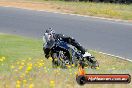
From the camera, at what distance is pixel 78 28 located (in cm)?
2081

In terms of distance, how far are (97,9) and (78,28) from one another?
4.55 metres

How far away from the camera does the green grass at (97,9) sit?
78.2 ft

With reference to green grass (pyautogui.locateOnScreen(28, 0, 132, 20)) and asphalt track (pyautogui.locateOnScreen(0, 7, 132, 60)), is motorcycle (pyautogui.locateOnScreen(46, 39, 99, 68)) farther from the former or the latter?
green grass (pyautogui.locateOnScreen(28, 0, 132, 20))

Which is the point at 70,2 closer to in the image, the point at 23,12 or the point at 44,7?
the point at 44,7

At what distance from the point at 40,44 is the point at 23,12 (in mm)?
7143

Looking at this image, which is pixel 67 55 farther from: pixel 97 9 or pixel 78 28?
pixel 97 9

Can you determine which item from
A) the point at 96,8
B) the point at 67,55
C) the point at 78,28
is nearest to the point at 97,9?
the point at 96,8

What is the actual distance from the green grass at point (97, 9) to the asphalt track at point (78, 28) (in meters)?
1.20

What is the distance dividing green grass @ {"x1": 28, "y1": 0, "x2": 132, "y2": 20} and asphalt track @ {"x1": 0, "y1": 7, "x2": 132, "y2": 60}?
1.20 m

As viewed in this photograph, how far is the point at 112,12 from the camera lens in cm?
2416

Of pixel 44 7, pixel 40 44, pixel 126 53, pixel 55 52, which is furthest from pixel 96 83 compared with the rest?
pixel 44 7

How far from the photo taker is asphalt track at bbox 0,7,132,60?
1756cm

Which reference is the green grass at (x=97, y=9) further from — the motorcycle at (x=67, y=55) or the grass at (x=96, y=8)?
the motorcycle at (x=67, y=55)

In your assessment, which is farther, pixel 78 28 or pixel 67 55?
pixel 78 28
